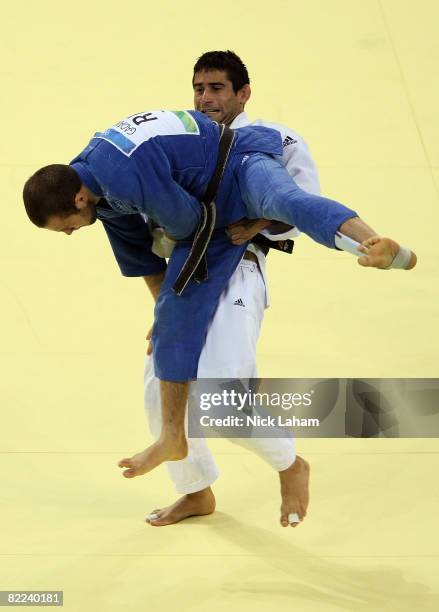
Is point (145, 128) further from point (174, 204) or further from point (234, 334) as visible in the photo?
point (234, 334)

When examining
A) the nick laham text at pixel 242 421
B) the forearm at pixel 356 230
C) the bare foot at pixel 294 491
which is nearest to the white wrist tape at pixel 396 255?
the forearm at pixel 356 230

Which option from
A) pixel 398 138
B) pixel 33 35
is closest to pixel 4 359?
pixel 398 138

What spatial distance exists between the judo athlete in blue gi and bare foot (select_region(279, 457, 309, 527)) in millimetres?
355

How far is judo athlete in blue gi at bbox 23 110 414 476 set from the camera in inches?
135

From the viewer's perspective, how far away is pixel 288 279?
5.68 meters

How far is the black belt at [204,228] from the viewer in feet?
12.0

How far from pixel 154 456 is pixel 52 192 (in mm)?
874

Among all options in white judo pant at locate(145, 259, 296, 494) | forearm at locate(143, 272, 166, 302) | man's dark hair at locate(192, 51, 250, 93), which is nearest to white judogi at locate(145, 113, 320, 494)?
white judo pant at locate(145, 259, 296, 494)

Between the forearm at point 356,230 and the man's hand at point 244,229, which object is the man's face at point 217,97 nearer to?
the man's hand at point 244,229

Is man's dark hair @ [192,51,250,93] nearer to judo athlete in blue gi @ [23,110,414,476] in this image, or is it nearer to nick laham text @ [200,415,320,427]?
judo athlete in blue gi @ [23,110,414,476]

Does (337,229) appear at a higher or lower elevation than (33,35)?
lower

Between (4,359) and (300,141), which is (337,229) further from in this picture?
(4,359)

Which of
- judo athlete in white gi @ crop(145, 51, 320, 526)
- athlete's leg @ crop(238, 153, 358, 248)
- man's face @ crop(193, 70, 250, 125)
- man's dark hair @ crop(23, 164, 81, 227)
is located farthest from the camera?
man's face @ crop(193, 70, 250, 125)

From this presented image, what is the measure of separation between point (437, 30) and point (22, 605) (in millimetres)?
5417
